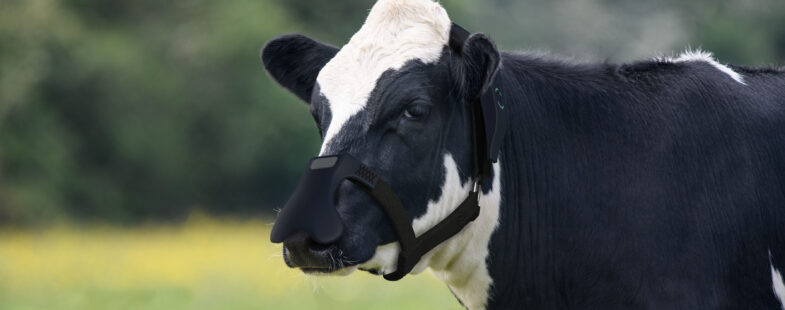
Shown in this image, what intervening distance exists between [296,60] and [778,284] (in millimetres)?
2230

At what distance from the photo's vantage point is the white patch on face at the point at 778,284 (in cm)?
389

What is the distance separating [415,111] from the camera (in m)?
3.77

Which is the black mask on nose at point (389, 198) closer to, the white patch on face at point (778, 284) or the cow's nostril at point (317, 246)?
the cow's nostril at point (317, 246)

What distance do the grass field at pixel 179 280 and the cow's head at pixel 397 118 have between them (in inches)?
216

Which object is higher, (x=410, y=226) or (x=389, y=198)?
(x=389, y=198)

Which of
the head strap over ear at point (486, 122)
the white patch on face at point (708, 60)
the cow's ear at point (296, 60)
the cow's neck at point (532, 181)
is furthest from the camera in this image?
the cow's ear at point (296, 60)

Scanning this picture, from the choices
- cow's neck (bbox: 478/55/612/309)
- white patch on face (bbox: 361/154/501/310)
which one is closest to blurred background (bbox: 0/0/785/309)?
white patch on face (bbox: 361/154/501/310)

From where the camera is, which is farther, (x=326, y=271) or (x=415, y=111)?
(x=415, y=111)

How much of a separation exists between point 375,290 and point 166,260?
4.36m

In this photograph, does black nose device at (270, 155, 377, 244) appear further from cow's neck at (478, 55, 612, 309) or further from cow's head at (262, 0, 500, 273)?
cow's neck at (478, 55, 612, 309)

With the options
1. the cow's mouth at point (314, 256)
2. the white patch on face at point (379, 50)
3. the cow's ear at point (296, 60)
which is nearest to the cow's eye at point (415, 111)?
the white patch on face at point (379, 50)

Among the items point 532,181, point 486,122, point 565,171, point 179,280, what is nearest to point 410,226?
point 486,122

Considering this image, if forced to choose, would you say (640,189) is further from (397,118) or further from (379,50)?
(379,50)

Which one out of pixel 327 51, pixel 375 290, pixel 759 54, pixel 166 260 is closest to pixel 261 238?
pixel 166 260
